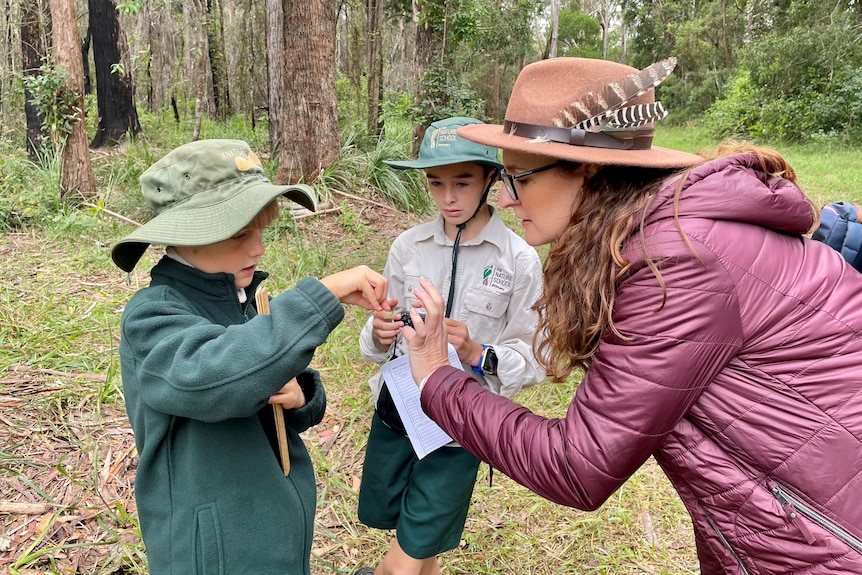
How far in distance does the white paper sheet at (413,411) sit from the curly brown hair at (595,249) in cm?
65

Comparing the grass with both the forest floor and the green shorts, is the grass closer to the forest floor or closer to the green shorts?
the forest floor

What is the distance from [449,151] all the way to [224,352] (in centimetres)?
128

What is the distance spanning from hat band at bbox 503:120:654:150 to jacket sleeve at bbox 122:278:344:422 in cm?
65

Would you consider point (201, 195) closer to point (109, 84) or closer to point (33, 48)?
point (33, 48)

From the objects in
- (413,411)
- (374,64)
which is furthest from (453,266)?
(374,64)

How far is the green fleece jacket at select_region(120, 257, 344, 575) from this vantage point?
1198 mm

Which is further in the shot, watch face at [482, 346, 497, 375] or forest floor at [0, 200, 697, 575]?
forest floor at [0, 200, 697, 575]

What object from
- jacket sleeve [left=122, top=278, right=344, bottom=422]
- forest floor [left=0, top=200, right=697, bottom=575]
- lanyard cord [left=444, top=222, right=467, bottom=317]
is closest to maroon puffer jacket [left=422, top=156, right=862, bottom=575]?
jacket sleeve [left=122, top=278, right=344, bottom=422]

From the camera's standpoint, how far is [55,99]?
5.80 meters

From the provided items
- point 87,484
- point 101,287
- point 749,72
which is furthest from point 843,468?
point 749,72

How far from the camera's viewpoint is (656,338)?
1.19 meters

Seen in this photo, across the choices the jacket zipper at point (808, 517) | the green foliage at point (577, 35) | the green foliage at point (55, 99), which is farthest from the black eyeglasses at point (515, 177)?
the green foliage at point (577, 35)

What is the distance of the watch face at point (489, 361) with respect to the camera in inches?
82.0

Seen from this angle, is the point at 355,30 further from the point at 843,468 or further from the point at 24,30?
the point at 843,468
